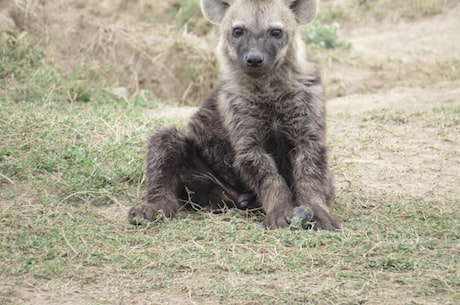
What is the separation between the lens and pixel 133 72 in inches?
338

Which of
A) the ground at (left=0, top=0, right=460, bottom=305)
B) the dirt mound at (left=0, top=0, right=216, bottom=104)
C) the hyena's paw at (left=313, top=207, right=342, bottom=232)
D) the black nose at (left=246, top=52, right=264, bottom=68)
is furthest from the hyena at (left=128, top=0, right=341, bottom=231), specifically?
the dirt mound at (left=0, top=0, right=216, bottom=104)

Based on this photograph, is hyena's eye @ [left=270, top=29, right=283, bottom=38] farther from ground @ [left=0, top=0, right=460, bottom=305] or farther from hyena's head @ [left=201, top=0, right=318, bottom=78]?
ground @ [left=0, top=0, right=460, bottom=305]

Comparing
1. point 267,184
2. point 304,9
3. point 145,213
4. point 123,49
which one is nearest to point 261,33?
point 304,9

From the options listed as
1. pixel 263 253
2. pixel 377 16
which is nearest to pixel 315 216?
pixel 263 253

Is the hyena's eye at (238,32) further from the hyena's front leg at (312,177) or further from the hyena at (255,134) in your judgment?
the hyena's front leg at (312,177)

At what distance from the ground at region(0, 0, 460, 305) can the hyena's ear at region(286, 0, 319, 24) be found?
3.86ft

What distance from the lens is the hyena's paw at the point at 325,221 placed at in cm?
451

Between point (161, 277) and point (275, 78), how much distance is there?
70.6 inches

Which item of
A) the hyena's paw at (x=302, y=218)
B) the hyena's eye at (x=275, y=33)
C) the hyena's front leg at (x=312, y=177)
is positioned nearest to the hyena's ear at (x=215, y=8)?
the hyena's eye at (x=275, y=33)

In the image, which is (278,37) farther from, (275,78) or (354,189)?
(354,189)

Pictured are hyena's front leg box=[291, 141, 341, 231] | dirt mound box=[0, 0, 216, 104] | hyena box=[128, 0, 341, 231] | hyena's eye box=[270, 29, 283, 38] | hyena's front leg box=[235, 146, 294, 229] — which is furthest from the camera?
dirt mound box=[0, 0, 216, 104]

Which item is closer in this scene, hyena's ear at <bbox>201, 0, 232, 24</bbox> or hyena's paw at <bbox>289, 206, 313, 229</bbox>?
hyena's paw at <bbox>289, 206, 313, 229</bbox>

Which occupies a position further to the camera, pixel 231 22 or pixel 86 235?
pixel 231 22

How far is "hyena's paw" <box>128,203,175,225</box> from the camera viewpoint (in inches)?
185
